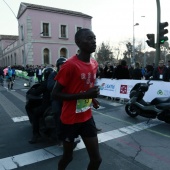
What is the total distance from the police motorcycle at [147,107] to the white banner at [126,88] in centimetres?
155

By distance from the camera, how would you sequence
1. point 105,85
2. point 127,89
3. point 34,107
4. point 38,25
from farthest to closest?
1. point 38,25
2. point 105,85
3. point 127,89
4. point 34,107

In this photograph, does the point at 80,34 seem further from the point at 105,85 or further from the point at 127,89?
the point at 105,85

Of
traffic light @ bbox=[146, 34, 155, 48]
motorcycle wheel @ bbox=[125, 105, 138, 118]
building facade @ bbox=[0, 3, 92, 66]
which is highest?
building facade @ bbox=[0, 3, 92, 66]

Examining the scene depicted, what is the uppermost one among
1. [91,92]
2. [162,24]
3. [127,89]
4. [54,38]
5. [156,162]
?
[54,38]

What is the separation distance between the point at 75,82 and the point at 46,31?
1323 inches

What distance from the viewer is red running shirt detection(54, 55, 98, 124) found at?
2365 mm

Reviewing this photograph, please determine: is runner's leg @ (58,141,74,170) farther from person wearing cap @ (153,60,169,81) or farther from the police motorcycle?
person wearing cap @ (153,60,169,81)

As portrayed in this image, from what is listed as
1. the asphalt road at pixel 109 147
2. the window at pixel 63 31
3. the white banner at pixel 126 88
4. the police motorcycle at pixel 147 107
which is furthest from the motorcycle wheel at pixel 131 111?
the window at pixel 63 31

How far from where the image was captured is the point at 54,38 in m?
35.1

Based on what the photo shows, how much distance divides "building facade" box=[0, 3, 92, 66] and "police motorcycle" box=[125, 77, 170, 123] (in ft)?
86.5

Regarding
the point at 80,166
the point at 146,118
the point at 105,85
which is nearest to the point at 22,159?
the point at 80,166

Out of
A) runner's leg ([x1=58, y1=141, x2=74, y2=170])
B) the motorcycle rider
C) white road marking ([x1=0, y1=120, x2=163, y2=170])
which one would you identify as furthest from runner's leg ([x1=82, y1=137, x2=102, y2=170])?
the motorcycle rider

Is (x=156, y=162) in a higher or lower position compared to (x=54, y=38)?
lower

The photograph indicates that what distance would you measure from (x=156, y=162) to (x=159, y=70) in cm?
582
